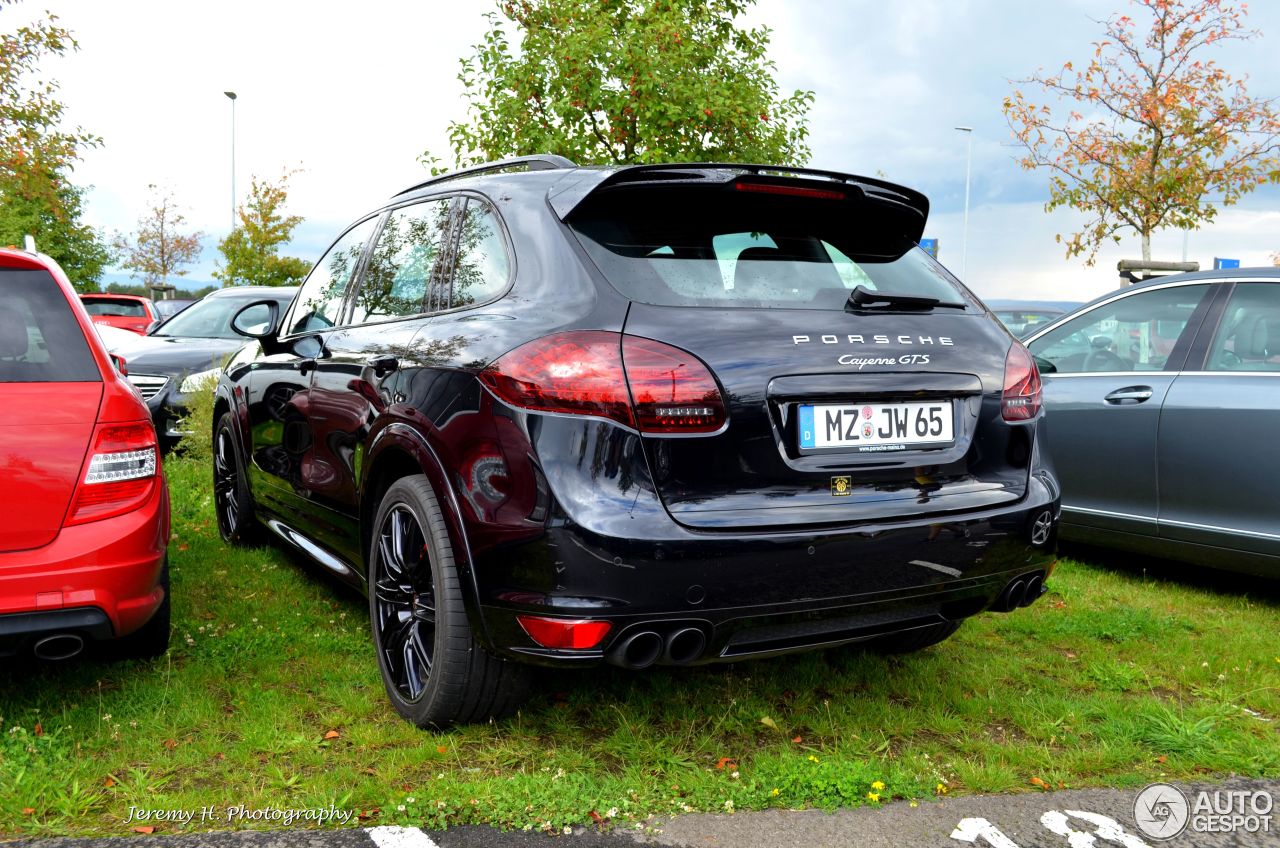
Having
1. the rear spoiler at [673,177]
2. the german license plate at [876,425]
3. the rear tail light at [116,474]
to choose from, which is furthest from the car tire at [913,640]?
the rear tail light at [116,474]

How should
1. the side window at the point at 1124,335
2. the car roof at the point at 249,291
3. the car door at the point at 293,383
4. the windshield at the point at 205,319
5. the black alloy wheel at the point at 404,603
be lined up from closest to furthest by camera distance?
the black alloy wheel at the point at 404,603 < the car door at the point at 293,383 < the side window at the point at 1124,335 < the car roof at the point at 249,291 < the windshield at the point at 205,319

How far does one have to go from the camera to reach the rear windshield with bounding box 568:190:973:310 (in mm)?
2986

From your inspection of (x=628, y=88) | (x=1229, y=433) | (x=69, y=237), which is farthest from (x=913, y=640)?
(x=69, y=237)

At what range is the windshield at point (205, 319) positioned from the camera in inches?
431

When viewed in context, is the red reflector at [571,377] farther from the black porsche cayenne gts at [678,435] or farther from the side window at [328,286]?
the side window at [328,286]

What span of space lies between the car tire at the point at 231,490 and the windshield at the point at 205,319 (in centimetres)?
491

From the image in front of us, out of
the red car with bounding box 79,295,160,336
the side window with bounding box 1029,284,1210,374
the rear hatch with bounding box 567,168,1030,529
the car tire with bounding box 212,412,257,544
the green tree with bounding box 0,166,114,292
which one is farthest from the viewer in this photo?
the green tree with bounding box 0,166,114,292

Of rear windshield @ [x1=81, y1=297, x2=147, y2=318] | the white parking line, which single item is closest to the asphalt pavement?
the white parking line

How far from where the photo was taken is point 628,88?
9.99 meters

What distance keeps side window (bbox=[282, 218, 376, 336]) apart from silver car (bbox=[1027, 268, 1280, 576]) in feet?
10.6

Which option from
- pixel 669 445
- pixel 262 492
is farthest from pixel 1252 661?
pixel 262 492

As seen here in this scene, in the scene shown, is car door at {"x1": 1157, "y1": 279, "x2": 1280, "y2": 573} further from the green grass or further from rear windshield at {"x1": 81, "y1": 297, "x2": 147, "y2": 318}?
rear windshield at {"x1": 81, "y1": 297, "x2": 147, "y2": 318}

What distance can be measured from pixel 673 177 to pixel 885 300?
0.72 meters

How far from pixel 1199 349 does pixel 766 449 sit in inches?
131
